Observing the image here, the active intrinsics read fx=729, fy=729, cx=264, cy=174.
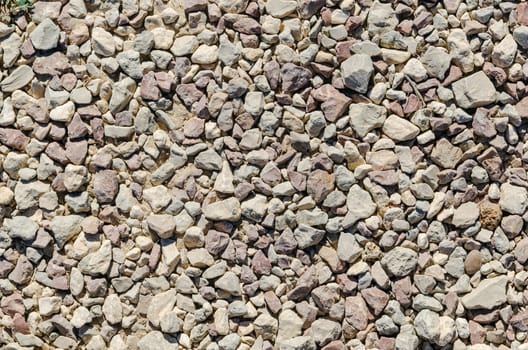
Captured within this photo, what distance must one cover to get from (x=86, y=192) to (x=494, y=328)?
5.34 ft

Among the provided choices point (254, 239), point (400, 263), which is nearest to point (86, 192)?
point (254, 239)

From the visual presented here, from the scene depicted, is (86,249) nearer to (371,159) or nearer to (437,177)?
(371,159)

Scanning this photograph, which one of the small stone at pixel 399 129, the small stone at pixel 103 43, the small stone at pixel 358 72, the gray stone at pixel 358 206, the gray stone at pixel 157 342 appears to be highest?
the small stone at pixel 103 43

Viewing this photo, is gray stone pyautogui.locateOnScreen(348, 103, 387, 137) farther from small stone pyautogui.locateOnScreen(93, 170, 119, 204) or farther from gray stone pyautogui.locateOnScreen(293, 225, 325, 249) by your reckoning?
small stone pyautogui.locateOnScreen(93, 170, 119, 204)

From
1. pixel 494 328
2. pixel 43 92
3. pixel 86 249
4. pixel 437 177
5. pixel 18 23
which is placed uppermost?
pixel 18 23

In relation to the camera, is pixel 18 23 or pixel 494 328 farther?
pixel 18 23

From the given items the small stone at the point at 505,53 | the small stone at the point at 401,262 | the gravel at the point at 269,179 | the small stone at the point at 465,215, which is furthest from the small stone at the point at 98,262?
the small stone at the point at 505,53

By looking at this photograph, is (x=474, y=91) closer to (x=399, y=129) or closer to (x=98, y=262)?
(x=399, y=129)

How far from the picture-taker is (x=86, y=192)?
282 centimetres

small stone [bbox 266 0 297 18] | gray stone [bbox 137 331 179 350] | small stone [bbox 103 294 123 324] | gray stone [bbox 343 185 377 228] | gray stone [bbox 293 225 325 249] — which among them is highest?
small stone [bbox 266 0 297 18]

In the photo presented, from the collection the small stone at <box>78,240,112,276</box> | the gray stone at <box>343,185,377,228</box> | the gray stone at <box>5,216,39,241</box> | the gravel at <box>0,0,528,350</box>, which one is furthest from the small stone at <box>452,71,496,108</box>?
the gray stone at <box>5,216,39,241</box>

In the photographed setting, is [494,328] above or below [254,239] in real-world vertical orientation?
below

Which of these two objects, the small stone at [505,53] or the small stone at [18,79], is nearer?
the small stone at [505,53]

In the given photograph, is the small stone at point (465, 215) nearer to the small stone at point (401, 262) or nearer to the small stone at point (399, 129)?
the small stone at point (401, 262)
